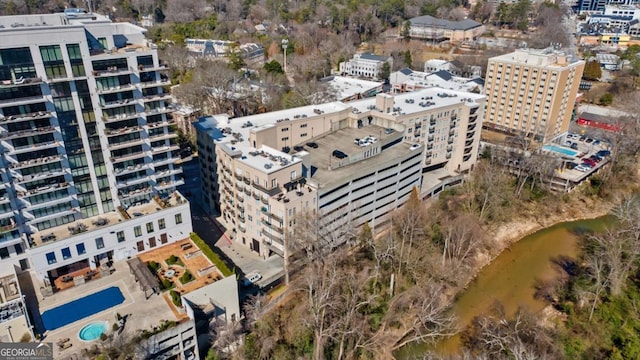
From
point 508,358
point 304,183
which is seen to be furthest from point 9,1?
point 508,358

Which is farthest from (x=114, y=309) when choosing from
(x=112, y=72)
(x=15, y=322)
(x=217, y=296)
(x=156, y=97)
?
(x=112, y=72)

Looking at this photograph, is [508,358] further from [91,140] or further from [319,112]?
[91,140]

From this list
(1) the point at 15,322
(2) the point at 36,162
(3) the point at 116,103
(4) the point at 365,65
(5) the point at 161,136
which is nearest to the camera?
(1) the point at 15,322

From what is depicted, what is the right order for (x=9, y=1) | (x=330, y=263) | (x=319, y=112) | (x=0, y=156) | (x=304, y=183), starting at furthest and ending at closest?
(x=9, y=1)
(x=319, y=112)
(x=304, y=183)
(x=330, y=263)
(x=0, y=156)

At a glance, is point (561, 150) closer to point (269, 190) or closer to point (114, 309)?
point (269, 190)

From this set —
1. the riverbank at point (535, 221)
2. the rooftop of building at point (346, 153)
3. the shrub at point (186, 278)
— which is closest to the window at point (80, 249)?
the shrub at point (186, 278)

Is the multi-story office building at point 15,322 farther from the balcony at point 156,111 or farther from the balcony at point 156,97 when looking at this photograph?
the balcony at point 156,97
